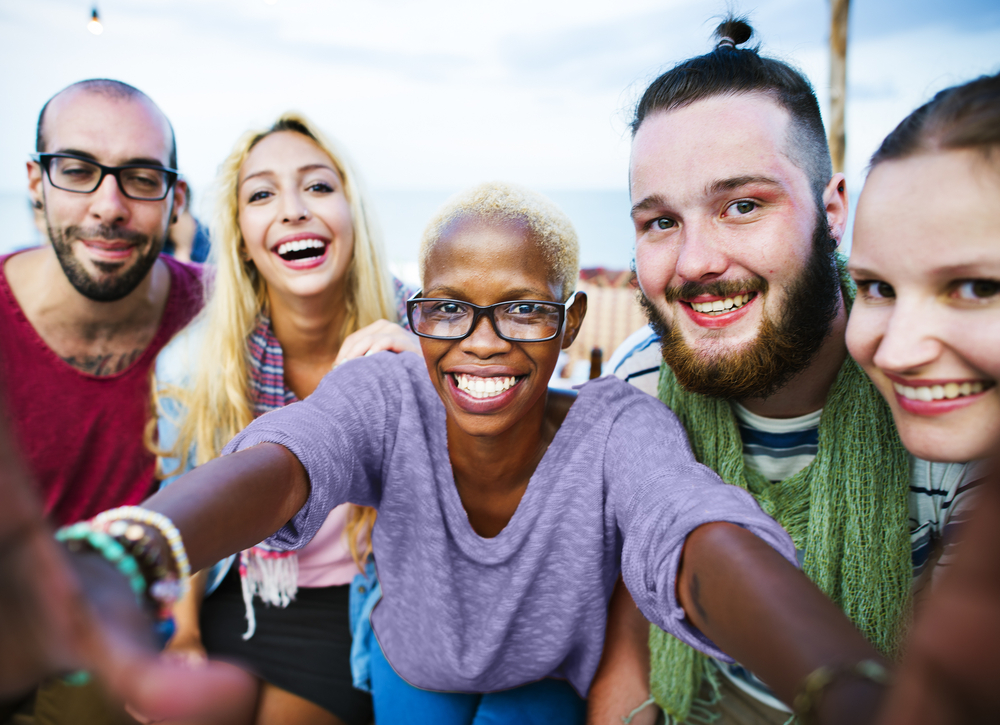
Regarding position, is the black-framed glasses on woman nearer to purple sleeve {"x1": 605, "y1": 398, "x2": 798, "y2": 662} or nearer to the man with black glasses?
purple sleeve {"x1": 605, "y1": 398, "x2": 798, "y2": 662}

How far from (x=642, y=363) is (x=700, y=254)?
572 mm

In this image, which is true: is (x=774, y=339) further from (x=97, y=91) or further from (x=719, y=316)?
(x=97, y=91)

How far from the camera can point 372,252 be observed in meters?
2.64

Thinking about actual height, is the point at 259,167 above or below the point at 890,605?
above

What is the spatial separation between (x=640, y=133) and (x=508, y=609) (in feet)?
4.48


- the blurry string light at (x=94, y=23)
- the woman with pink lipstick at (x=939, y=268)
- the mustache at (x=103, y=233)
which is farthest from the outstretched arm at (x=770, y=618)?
the blurry string light at (x=94, y=23)

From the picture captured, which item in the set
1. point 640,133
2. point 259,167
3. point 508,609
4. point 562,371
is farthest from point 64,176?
point 562,371

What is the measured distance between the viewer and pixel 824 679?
677 mm

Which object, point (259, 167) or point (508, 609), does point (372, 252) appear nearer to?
point (259, 167)

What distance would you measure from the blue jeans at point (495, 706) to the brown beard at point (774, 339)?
97cm

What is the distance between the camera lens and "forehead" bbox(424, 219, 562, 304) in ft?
4.81

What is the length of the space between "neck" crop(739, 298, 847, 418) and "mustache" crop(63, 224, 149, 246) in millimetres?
2338

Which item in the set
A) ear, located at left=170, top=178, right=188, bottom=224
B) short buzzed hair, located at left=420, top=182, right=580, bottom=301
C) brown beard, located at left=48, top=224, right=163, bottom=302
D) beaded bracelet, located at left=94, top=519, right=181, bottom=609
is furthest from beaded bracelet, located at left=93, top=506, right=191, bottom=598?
ear, located at left=170, top=178, right=188, bottom=224

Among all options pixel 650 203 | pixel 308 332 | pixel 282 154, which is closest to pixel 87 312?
pixel 308 332
